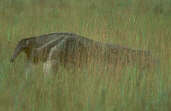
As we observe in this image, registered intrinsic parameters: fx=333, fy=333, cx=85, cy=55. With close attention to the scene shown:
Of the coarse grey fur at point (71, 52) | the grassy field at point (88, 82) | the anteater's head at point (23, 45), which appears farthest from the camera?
the anteater's head at point (23, 45)

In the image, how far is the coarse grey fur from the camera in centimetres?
502

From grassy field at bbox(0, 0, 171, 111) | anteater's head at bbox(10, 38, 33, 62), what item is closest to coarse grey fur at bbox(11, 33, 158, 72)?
anteater's head at bbox(10, 38, 33, 62)

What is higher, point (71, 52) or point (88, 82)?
point (71, 52)

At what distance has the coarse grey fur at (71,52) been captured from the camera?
5.02 meters

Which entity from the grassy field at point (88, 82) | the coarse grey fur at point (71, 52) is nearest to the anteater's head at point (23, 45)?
the coarse grey fur at point (71, 52)

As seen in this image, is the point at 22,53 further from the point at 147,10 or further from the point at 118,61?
the point at 147,10

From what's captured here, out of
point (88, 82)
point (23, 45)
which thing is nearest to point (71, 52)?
point (23, 45)

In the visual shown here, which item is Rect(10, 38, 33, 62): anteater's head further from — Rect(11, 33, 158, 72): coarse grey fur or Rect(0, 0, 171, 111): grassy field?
Rect(0, 0, 171, 111): grassy field

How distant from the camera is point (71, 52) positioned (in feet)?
17.1

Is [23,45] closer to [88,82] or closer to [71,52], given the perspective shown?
[71,52]

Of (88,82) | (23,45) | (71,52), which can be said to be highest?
(23,45)

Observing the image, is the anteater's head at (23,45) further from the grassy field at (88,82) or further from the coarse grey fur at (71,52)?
the grassy field at (88,82)

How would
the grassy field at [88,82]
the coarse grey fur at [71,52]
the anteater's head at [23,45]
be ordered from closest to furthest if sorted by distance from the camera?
the grassy field at [88,82]
the coarse grey fur at [71,52]
the anteater's head at [23,45]

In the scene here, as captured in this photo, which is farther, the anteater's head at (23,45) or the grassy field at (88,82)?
the anteater's head at (23,45)
